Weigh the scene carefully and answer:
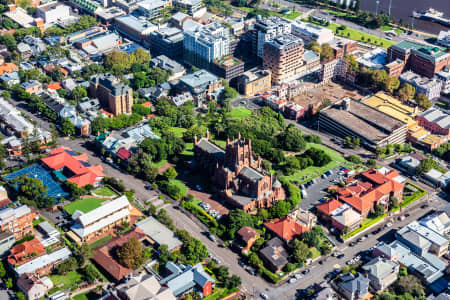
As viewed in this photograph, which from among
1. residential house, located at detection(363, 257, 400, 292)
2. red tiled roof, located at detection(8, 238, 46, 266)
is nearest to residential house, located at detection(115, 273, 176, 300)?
red tiled roof, located at detection(8, 238, 46, 266)

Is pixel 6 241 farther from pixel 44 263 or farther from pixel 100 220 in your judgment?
pixel 100 220

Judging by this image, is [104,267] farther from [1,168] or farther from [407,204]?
[407,204]

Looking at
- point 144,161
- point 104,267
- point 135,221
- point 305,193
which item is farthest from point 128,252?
point 305,193

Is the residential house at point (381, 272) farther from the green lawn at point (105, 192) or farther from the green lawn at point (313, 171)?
the green lawn at point (105, 192)

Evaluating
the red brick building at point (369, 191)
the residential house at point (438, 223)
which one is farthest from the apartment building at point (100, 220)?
the residential house at point (438, 223)

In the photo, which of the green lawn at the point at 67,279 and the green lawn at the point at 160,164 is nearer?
the green lawn at the point at 67,279

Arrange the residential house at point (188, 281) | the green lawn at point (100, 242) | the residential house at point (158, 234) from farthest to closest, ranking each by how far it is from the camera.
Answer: the green lawn at point (100, 242), the residential house at point (158, 234), the residential house at point (188, 281)
